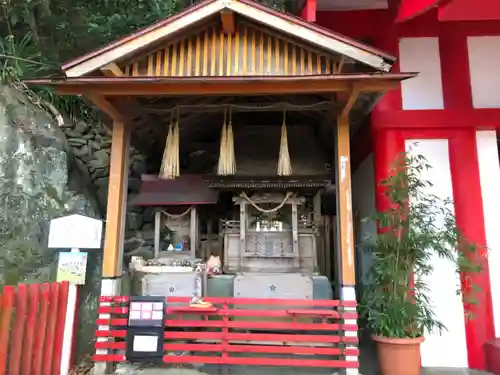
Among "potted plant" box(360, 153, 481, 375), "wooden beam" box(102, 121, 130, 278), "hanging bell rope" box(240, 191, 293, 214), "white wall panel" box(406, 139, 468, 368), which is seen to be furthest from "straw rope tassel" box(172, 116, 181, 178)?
"white wall panel" box(406, 139, 468, 368)

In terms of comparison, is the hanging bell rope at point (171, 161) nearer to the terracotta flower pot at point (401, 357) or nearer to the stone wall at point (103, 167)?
the stone wall at point (103, 167)

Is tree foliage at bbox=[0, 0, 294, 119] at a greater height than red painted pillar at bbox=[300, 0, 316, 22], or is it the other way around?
tree foliage at bbox=[0, 0, 294, 119]

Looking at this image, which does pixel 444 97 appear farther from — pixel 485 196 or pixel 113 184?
pixel 113 184

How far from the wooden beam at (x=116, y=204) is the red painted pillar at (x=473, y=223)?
16.3 feet

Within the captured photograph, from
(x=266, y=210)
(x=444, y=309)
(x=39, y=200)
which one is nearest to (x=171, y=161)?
(x=266, y=210)

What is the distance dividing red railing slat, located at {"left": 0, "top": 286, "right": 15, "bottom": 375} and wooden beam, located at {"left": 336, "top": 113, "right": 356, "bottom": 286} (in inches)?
147

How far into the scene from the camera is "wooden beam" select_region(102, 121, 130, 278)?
5.09 m

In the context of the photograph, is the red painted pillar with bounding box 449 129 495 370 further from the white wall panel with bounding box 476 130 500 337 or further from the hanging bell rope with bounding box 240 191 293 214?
the hanging bell rope with bounding box 240 191 293 214

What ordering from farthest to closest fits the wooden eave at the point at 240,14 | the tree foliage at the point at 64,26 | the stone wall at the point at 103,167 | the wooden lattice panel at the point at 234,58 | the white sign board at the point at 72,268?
the tree foliage at the point at 64,26, the stone wall at the point at 103,167, the wooden lattice panel at the point at 234,58, the white sign board at the point at 72,268, the wooden eave at the point at 240,14

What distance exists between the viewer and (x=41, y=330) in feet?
13.8

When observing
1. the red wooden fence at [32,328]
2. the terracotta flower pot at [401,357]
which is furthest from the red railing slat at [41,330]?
the terracotta flower pot at [401,357]

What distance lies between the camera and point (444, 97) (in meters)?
6.19

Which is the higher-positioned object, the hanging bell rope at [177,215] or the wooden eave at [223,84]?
the wooden eave at [223,84]

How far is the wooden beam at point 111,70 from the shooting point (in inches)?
193
